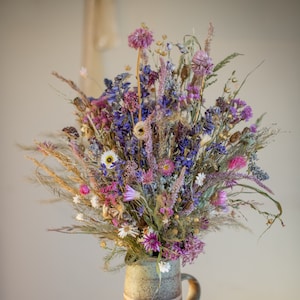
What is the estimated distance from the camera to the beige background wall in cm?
142

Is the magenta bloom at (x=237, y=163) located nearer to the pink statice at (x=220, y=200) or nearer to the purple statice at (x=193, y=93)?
the pink statice at (x=220, y=200)

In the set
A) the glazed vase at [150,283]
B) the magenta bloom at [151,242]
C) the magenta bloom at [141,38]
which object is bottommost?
the glazed vase at [150,283]

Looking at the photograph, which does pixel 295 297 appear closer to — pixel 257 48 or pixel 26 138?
pixel 257 48

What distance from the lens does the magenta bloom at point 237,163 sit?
2.71 feet

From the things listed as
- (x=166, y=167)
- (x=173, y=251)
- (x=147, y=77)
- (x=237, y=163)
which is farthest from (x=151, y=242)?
(x=147, y=77)

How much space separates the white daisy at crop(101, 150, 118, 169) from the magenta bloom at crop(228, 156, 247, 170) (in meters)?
0.28

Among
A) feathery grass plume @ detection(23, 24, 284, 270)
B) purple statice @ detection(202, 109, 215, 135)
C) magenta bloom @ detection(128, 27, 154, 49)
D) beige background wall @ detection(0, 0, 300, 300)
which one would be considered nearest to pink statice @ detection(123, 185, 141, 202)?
feathery grass plume @ detection(23, 24, 284, 270)

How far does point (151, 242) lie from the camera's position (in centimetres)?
78

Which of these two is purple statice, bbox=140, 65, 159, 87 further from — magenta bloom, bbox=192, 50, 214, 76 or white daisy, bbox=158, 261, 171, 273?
white daisy, bbox=158, 261, 171, 273

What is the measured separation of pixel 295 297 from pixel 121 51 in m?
1.25

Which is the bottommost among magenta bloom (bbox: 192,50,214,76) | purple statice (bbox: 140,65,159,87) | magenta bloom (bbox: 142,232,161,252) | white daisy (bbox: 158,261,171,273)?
white daisy (bbox: 158,261,171,273)

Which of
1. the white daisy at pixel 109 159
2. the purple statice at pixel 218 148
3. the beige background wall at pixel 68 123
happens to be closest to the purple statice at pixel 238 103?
the purple statice at pixel 218 148

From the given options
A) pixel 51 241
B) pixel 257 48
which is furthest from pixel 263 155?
pixel 51 241

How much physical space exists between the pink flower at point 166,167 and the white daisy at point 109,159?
0.34ft
